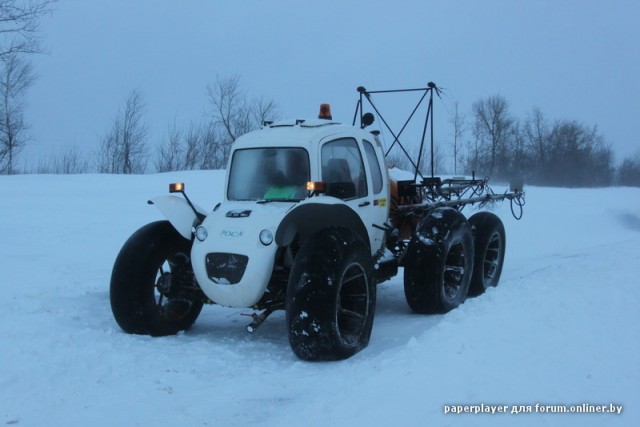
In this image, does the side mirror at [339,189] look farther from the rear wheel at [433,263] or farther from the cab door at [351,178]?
the rear wheel at [433,263]

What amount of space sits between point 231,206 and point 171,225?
0.78 metres

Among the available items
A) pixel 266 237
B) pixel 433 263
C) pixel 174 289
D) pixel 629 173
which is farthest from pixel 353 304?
pixel 629 173

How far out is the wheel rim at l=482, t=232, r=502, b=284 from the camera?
9.83m

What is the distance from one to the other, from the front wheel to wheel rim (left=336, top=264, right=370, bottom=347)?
154 cm

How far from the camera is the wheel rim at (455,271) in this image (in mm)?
8289

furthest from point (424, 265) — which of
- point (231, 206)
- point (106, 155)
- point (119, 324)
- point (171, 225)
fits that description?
point (106, 155)

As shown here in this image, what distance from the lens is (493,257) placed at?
9984mm

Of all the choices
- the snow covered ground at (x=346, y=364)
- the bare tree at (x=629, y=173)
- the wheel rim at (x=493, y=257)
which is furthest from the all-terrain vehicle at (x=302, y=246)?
the bare tree at (x=629, y=173)

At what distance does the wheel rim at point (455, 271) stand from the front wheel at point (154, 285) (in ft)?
9.96

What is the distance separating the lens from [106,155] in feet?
115

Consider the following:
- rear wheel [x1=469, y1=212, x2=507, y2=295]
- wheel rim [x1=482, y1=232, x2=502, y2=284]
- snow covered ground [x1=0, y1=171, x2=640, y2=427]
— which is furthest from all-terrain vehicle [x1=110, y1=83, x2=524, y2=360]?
wheel rim [x1=482, y1=232, x2=502, y2=284]

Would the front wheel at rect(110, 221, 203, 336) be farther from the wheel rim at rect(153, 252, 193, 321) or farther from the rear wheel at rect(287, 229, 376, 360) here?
the rear wheel at rect(287, 229, 376, 360)

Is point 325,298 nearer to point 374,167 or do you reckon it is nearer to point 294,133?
point 294,133

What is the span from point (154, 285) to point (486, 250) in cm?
472
